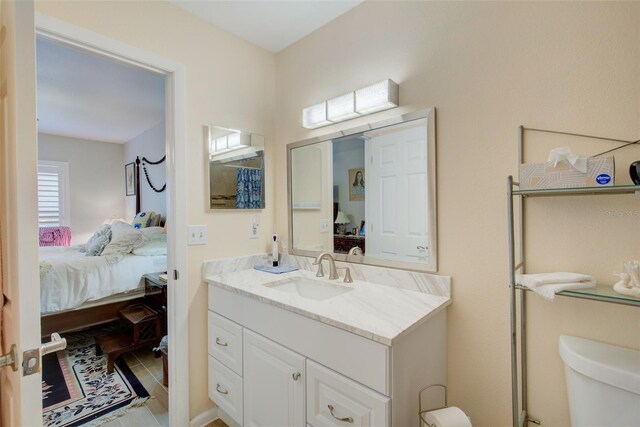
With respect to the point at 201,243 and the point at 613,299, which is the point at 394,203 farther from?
the point at 201,243

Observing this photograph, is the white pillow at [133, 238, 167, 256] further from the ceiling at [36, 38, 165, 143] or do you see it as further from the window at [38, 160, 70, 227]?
the window at [38, 160, 70, 227]

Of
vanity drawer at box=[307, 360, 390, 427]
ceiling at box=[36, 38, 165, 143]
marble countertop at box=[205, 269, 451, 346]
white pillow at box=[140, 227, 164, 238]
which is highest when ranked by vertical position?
ceiling at box=[36, 38, 165, 143]

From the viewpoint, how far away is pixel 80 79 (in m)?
2.76

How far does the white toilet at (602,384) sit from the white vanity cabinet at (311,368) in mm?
456

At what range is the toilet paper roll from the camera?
110cm

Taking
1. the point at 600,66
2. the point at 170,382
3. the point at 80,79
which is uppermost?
the point at 80,79

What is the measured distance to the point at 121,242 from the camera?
10.3ft

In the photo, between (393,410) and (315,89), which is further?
(315,89)

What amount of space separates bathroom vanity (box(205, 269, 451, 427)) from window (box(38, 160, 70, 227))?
454 centimetres

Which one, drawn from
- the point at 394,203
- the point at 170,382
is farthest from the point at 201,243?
the point at 394,203

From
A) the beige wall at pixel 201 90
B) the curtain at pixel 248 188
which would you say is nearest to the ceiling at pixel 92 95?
the beige wall at pixel 201 90

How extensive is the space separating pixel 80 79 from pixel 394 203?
305 centimetres

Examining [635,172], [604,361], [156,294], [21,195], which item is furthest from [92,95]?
[604,361]

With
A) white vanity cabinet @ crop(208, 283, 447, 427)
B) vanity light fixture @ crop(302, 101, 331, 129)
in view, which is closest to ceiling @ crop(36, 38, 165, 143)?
vanity light fixture @ crop(302, 101, 331, 129)
